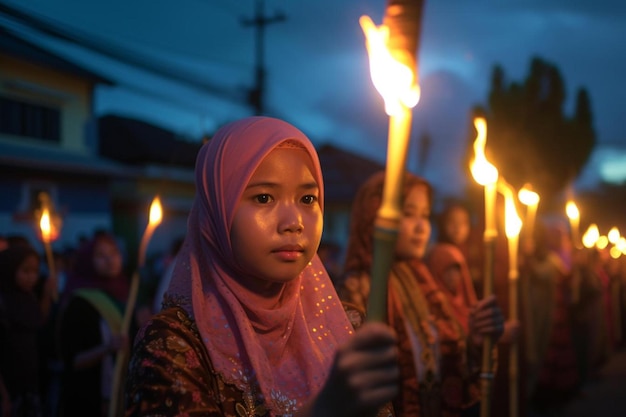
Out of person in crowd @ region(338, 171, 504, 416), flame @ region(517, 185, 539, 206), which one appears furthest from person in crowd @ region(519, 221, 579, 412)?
person in crowd @ region(338, 171, 504, 416)

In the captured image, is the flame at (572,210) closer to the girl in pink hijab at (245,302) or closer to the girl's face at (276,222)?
the girl in pink hijab at (245,302)

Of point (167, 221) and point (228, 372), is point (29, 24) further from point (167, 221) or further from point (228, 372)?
point (167, 221)

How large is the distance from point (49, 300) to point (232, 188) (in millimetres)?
5068

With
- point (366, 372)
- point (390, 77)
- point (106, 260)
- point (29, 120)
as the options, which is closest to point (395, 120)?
point (390, 77)

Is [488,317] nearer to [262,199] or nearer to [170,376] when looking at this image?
[262,199]

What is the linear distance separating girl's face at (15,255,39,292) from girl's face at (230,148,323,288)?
11.3ft

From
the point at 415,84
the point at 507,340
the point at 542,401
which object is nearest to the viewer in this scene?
the point at 415,84

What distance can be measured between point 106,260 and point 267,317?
10.3 feet

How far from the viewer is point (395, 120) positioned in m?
0.85

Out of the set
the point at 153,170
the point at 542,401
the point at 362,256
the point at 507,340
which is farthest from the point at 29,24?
the point at 153,170

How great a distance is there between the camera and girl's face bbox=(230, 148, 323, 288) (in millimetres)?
1577

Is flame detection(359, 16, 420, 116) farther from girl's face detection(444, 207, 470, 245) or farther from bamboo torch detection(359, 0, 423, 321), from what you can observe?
girl's face detection(444, 207, 470, 245)

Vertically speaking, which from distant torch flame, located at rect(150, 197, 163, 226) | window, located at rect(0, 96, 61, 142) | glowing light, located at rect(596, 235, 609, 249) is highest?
window, located at rect(0, 96, 61, 142)

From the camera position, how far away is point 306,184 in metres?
1.67
